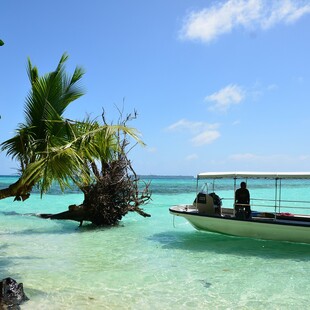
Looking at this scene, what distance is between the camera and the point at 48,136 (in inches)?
303

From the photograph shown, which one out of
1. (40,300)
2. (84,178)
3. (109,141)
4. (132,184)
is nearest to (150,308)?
(40,300)

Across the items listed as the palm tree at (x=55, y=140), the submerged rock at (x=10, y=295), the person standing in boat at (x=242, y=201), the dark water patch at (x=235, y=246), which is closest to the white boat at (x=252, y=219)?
the person standing in boat at (x=242, y=201)

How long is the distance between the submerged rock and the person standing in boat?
8.43 m

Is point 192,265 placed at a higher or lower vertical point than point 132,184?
lower

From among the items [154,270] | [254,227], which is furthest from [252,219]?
[154,270]

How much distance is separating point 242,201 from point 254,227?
1001 mm

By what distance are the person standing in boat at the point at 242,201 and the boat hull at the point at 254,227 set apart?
0.43m

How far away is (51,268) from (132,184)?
306 inches

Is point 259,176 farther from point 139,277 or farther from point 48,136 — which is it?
point 48,136

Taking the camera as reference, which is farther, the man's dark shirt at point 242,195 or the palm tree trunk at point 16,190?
Result: the man's dark shirt at point 242,195

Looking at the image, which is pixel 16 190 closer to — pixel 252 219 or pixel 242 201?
pixel 252 219

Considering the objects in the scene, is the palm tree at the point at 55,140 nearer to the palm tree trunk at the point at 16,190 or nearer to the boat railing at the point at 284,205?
the palm tree trunk at the point at 16,190

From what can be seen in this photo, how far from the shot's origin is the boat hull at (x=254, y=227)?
12.8 metres

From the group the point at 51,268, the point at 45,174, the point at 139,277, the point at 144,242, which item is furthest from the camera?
the point at 144,242
